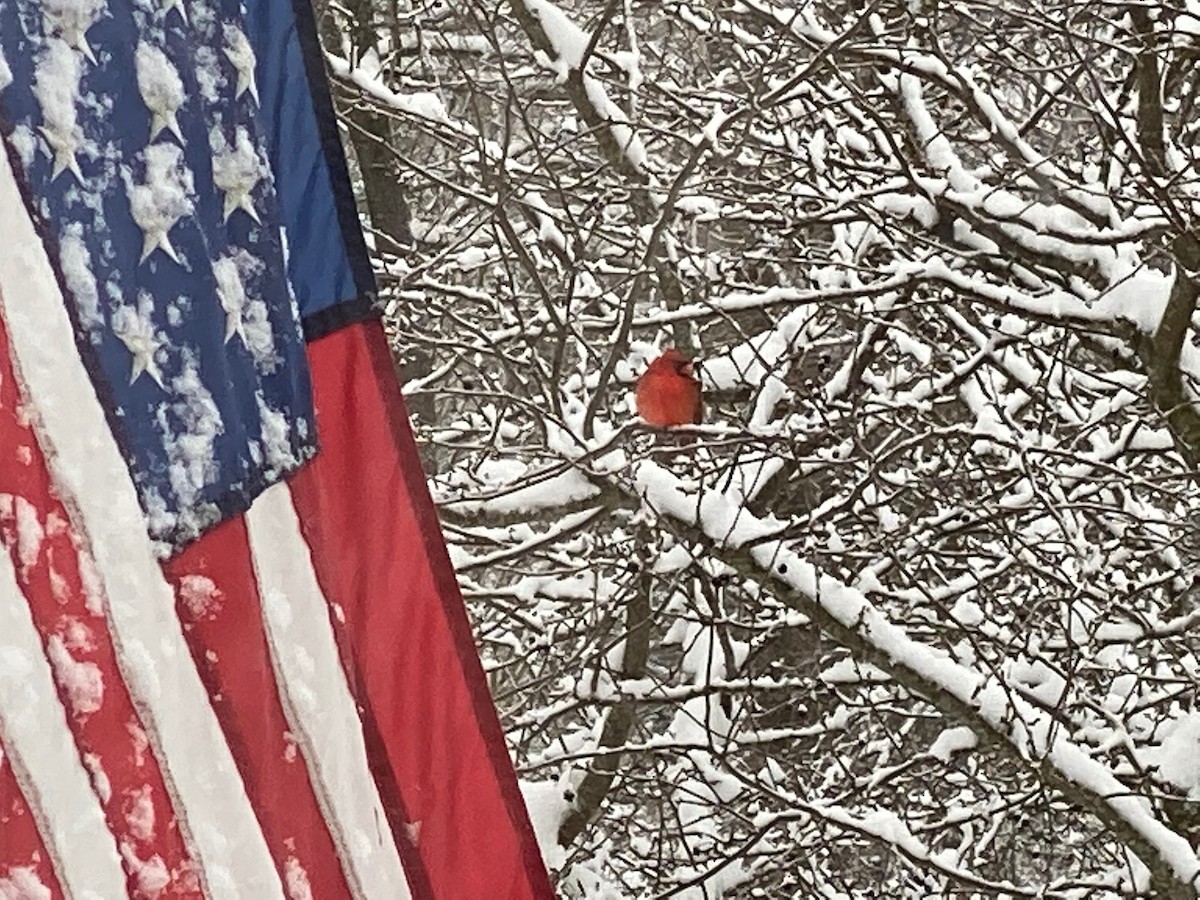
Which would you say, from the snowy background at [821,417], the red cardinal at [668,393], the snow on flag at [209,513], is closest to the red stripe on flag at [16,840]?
the snow on flag at [209,513]

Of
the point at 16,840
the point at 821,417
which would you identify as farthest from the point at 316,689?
the point at 821,417

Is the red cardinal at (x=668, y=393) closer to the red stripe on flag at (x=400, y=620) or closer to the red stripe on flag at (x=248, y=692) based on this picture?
the red stripe on flag at (x=400, y=620)

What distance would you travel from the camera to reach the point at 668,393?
467cm

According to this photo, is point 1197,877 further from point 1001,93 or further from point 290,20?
point 290,20

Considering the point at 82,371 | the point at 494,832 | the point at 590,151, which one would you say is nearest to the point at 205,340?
the point at 82,371

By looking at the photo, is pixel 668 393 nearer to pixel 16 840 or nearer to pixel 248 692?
pixel 248 692

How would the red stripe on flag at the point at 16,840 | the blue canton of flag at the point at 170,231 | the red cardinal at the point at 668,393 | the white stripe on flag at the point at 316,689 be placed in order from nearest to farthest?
the red stripe on flag at the point at 16,840, the blue canton of flag at the point at 170,231, the white stripe on flag at the point at 316,689, the red cardinal at the point at 668,393

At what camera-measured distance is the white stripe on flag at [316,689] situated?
1559mm

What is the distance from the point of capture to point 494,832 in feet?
5.84

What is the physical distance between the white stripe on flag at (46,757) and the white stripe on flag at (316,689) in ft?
0.83

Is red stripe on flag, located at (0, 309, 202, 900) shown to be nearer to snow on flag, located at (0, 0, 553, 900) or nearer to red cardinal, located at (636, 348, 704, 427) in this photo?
snow on flag, located at (0, 0, 553, 900)

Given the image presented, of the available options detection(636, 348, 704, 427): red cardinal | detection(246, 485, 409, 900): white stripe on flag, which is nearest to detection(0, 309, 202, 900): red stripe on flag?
detection(246, 485, 409, 900): white stripe on flag

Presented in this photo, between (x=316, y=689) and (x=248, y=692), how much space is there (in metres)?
0.08

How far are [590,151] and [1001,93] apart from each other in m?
2.00
